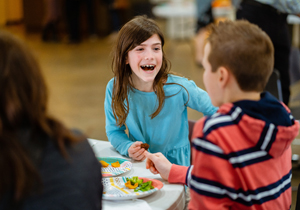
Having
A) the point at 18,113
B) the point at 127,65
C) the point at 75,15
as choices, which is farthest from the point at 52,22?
the point at 18,113

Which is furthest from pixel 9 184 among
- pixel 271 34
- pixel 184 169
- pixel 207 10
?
pixel 207 10

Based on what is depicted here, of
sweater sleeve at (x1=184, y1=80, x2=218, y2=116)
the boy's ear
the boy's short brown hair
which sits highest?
the boy's short brown hair

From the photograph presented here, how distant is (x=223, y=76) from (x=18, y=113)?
56cm

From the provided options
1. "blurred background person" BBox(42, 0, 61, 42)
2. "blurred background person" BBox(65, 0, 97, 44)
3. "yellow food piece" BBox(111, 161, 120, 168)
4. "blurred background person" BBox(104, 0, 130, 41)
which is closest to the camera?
"yellow food piece" BBox(111, 161, 120, 168)

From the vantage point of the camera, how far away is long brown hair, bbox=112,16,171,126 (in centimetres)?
167

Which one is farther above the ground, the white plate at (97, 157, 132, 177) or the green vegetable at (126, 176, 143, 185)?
the green vegetable at (126, 176, 143, 185)

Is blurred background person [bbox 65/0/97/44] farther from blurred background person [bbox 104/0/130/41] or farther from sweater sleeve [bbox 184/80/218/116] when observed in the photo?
sweater sleeve [bbox 184/80/218/116]

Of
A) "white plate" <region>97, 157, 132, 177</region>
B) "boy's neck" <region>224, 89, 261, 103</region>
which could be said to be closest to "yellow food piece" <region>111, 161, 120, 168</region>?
"white plate" <region>97, 157, 132, 177</region>

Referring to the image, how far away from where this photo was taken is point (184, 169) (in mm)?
1354

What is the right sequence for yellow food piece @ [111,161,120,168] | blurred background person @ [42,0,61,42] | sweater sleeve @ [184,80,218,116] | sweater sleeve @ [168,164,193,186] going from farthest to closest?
blurred background person @ [42,0,61,42] < sweater sleeve @ [184,80,218,116] < yellow food piece @ [111,161,120,168] < sweater sleeve @ [168,164,193,186]

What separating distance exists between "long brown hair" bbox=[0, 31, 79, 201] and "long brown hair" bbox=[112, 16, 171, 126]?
33.9 inches

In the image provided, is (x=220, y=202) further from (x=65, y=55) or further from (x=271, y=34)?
(x=65, y=55)

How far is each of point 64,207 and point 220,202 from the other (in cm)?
42

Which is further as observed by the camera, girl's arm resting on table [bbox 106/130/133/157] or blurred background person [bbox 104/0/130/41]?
blurred background person [bbox 104/0/130/41]
